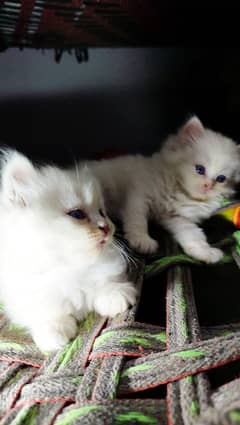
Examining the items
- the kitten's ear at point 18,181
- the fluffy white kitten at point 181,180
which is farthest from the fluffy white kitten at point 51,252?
the fluffy white kitten at point 181,180

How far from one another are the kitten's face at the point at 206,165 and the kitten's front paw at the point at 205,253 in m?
0.27

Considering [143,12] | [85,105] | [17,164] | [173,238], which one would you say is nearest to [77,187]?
[17,164]

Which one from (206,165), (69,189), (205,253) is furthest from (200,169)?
(69,189)

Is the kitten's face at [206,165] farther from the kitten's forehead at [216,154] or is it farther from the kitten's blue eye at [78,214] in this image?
the kitten's blue eye at [78,214]

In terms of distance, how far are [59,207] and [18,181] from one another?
0.10m

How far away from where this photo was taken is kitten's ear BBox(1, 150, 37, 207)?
810 millimetres

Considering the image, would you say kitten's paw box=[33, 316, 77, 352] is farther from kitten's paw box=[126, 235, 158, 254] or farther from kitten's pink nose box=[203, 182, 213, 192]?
kitten's pink nose box=[203, 182, 213, 192]

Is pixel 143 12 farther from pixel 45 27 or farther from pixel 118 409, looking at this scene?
pixel 118 409

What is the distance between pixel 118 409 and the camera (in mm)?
509

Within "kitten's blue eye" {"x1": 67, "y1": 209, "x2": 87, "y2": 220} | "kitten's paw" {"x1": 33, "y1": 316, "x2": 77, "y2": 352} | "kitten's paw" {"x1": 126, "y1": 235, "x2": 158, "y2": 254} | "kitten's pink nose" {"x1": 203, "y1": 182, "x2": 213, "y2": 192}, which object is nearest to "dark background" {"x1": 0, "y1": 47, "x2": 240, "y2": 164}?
"kitten's pink nose" {"x1": 203, "y1": 182, "x2": 213, "y2": 192}

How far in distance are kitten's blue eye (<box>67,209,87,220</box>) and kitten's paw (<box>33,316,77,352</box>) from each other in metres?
0.20

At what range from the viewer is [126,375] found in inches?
23.0

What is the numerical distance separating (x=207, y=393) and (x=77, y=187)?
484 mm

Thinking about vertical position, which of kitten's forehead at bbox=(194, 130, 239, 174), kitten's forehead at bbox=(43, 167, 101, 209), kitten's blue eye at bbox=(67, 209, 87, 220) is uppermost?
kitten's forehead at bbox=(43, 167, 101, 209)
